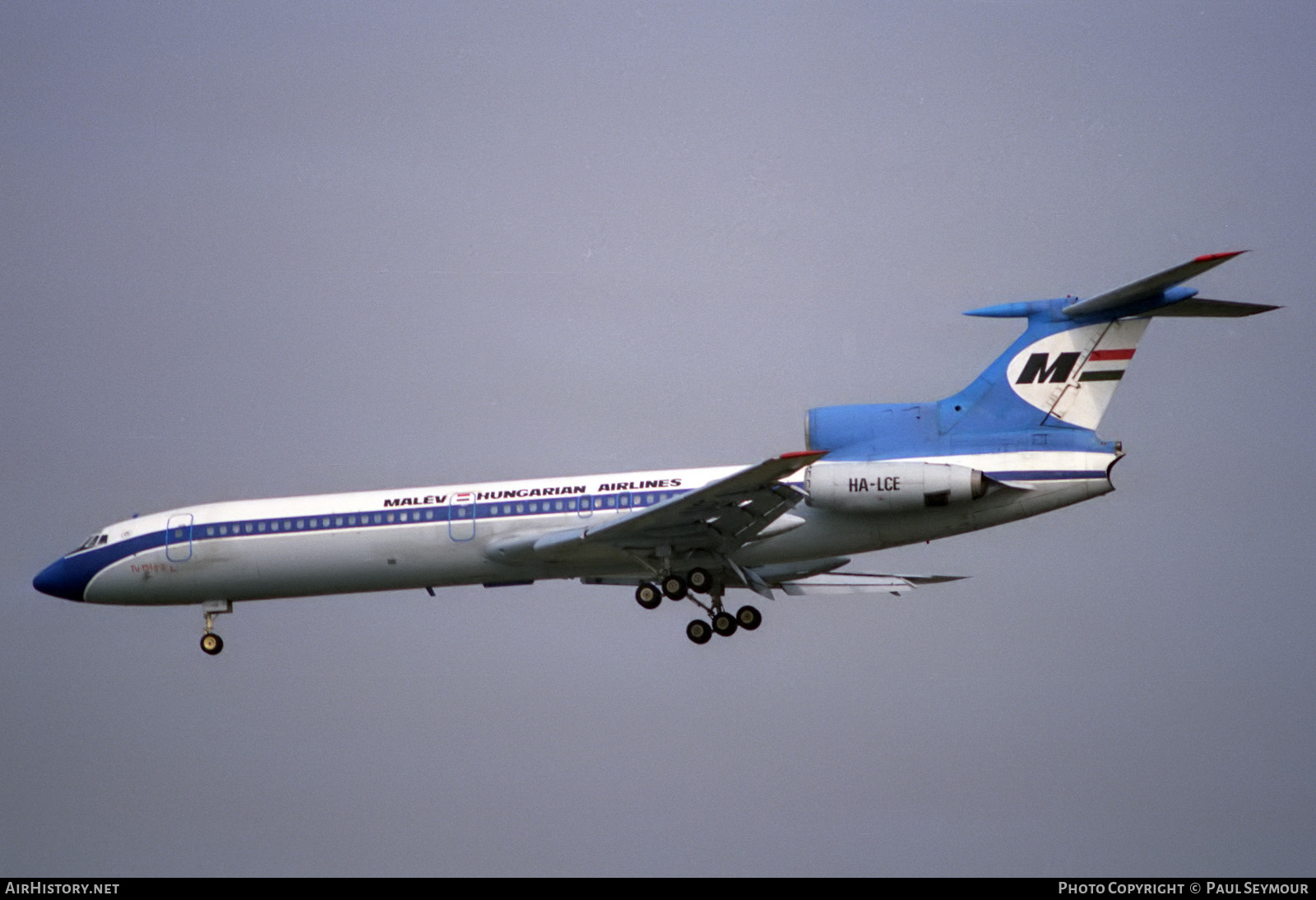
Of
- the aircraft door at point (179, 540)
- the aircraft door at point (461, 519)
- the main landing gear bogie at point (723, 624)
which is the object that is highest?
the aircraft door at point (179, 540)

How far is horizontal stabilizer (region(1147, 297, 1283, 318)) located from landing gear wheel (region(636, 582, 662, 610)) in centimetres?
1042

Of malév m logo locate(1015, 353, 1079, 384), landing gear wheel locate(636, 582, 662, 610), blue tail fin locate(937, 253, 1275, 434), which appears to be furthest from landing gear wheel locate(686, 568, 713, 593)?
malév m logo locate(1015, 353, 1079, 384)

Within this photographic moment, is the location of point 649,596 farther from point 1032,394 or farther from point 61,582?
point 61,582

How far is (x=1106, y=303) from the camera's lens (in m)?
31.7

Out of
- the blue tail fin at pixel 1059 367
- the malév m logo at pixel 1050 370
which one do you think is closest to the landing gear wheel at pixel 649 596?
the blue tail fin at pixel 1059 367

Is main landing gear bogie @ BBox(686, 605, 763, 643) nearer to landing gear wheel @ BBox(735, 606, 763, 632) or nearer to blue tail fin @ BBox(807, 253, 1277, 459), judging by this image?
landing gear wheel @ BBox(735, 606, 763, 632)

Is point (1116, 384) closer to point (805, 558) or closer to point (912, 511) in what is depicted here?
point (912, 511)

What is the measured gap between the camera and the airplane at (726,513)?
102 feet

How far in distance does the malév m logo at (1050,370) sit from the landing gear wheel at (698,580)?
6700 millimetres

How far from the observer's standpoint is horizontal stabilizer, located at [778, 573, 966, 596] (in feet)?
119

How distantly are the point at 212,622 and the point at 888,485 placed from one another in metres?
13.9

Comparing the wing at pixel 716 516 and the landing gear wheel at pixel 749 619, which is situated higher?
the wing at pixel 716 516

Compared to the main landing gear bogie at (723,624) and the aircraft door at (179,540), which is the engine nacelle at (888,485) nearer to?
the main landing gear bogie at (723,624)
